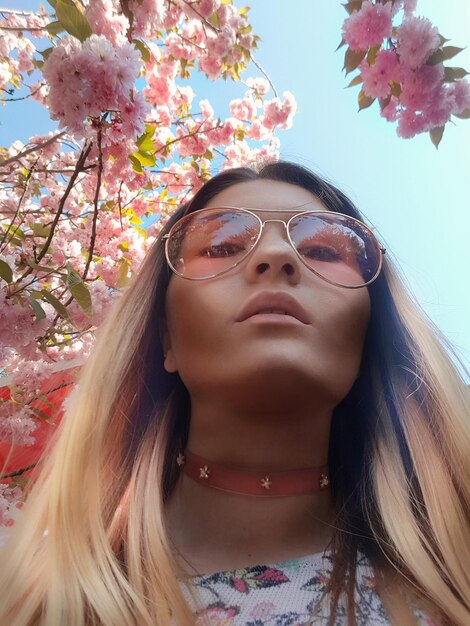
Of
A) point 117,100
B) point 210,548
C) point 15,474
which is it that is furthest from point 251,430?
point 15,474

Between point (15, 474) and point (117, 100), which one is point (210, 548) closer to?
point (117, 100)

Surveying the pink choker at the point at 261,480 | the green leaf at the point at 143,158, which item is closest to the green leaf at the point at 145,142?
the green leaf at the point at 143,158

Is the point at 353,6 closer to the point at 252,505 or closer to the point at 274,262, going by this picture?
the point at 274,262

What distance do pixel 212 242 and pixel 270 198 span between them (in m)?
0.22

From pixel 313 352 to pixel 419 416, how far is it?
0.38 m

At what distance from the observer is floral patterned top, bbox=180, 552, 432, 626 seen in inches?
30.1

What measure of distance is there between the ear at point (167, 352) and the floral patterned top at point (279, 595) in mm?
465

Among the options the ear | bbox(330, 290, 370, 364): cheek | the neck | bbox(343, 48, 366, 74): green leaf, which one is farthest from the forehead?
bbox(343, 48, 366, 74): green leaf

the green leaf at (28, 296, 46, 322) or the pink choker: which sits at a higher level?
the green leaf at (28, 296, 46, 322)

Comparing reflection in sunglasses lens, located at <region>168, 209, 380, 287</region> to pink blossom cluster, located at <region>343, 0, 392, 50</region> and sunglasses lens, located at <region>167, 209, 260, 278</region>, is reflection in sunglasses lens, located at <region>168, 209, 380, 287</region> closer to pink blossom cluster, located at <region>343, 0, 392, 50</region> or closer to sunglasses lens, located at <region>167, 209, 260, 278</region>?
sunglasses lens, located at <region>167, 209, 260, 278</region>

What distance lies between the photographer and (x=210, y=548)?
0.97m

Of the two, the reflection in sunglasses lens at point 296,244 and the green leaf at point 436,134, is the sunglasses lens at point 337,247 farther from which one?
the green leaf at point 436,134

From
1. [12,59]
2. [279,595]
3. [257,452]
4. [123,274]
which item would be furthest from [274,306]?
[12,59]

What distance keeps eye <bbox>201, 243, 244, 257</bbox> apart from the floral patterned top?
650 millimetres
